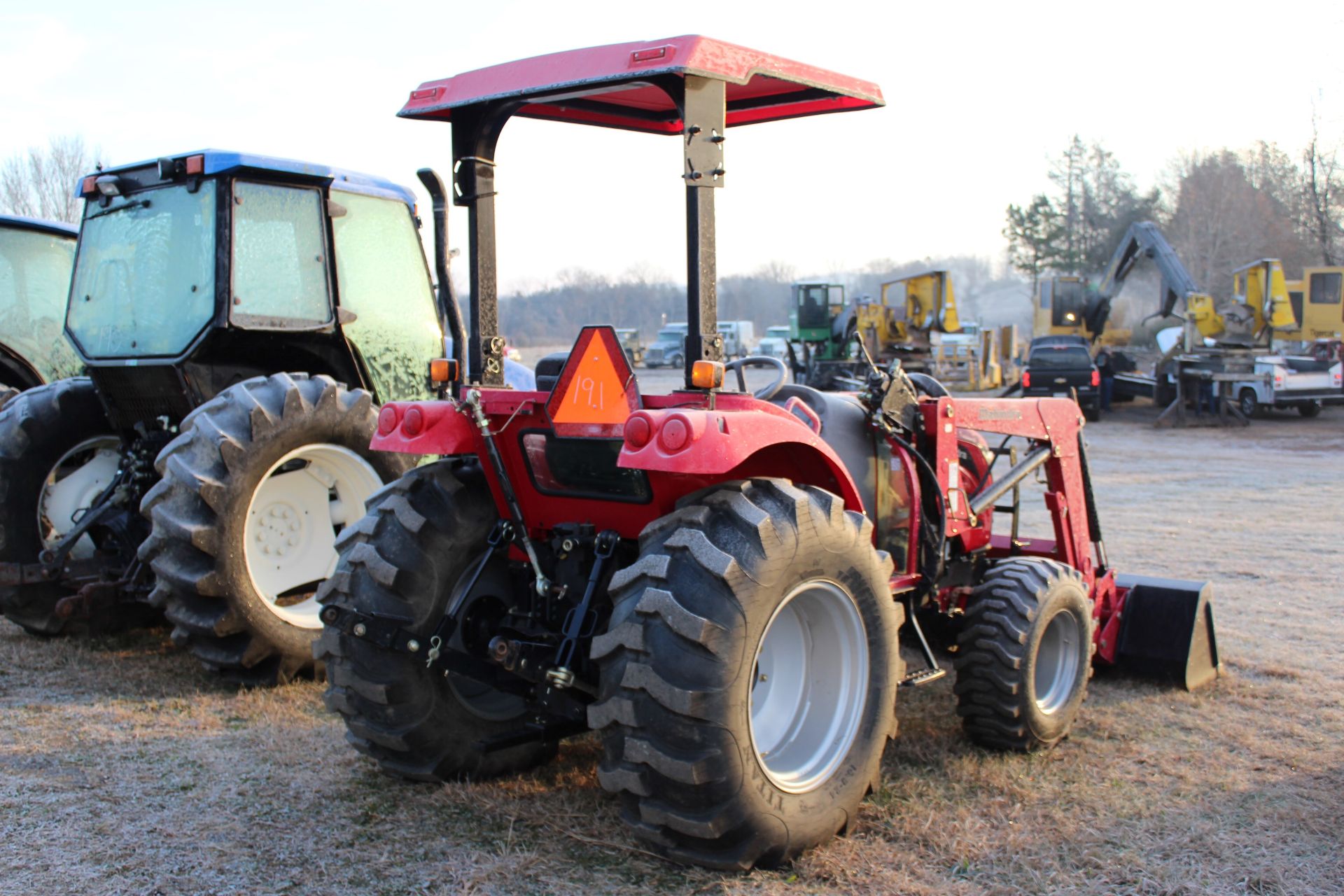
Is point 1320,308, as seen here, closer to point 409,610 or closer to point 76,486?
point 76,486

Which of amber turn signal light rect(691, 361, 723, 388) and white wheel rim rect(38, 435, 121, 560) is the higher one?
amber turn signal light rect(691, 361, 723, 388)

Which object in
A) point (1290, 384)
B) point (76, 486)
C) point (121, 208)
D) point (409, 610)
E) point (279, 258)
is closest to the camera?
point (409, 610)

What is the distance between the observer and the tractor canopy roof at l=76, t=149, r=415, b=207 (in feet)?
19.1

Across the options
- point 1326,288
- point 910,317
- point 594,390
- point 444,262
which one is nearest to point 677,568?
point 594,390

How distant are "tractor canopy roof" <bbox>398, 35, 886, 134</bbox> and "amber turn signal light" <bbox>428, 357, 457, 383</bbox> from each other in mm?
840

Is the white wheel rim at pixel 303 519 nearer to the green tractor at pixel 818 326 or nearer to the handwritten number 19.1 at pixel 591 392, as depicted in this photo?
the handwritten number 19.1 at pixel 591 392

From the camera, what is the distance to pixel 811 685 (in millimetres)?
3689

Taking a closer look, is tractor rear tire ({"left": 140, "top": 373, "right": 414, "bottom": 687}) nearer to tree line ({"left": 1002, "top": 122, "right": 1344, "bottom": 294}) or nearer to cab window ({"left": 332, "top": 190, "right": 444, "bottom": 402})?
cab window ({"left": 332, "top": 190, "right": 444, "bottom": 402})

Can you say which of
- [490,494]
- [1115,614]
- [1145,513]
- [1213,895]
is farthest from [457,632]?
[1145,513]

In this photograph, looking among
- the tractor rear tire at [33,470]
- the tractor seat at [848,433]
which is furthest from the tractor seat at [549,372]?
the tractor rear tire at [33,470]

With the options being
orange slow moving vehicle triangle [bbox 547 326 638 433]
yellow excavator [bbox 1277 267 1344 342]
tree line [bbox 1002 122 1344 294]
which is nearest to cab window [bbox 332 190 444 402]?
orange slow moving vehicle triangle [bbox 547 326 638 433]

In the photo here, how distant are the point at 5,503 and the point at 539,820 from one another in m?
4.05

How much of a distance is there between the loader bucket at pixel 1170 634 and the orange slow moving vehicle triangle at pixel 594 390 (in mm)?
3216

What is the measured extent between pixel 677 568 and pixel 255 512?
10.8ft
